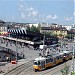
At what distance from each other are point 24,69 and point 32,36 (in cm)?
4458

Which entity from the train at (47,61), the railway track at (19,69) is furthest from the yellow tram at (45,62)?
the railway track at (19,69)

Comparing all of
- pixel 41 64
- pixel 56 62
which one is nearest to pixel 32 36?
pixel 56 62

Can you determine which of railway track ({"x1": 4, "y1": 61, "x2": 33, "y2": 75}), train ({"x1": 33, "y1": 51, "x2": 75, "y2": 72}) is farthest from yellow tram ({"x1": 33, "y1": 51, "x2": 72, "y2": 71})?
railway track ({"x1": 4, "y1": 61, "x2": 33, "y2": 75})

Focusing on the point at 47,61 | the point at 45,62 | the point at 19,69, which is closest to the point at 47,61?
the point at 47,61

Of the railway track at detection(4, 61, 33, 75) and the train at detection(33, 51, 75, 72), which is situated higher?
the train at detection(33, 51, 75, 72)

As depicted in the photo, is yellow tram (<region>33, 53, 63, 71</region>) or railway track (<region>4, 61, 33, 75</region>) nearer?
railway track (<region>4, 61, 33, 75</region>)

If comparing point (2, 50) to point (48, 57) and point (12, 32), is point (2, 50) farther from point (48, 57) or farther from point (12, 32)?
point (12, 32)

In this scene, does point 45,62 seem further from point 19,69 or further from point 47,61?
point 19,69

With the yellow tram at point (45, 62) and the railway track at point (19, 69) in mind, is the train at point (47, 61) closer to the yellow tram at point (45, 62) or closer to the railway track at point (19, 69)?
the yellow tram at point (45, 62)

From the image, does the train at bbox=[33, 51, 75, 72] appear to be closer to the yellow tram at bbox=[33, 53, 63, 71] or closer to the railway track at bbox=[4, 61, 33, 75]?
the yellow tram at bbox=[33, 53, 63, 71]

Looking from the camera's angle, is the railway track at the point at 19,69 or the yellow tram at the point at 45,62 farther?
the yellow tram at the point at 45,62

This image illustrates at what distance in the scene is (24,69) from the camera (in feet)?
107

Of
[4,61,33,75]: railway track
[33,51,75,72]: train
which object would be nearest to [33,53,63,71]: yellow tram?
[33,51,75,72]: train

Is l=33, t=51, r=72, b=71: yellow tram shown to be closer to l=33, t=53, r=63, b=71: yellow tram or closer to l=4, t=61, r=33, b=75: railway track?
l=33, t=53, r=63, b=71: yellow tram
